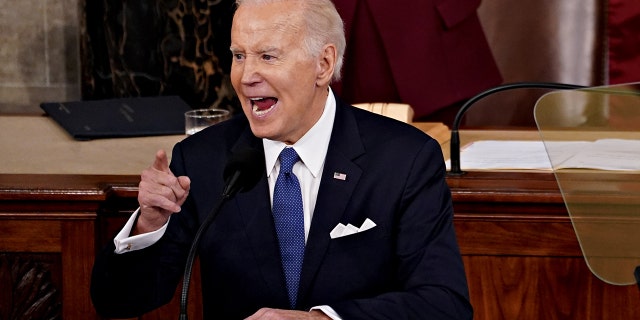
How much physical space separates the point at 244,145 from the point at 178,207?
34 cm

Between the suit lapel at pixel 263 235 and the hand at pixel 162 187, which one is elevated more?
the hand at pixel 162 187

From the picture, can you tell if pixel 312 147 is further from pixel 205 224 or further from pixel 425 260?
pixel 205 224

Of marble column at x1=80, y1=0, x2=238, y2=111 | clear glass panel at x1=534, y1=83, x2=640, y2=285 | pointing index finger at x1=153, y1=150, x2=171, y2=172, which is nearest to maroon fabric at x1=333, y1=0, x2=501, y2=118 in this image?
marble column at x1=80, y1=0, x2=238, y2=111

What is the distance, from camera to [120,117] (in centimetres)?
335

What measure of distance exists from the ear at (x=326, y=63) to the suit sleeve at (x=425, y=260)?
22 cm

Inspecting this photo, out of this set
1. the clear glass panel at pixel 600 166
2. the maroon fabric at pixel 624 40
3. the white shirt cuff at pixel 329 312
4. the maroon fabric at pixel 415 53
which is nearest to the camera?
the clear glass panel at pixel 600 166

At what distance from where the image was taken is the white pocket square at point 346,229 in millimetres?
2035

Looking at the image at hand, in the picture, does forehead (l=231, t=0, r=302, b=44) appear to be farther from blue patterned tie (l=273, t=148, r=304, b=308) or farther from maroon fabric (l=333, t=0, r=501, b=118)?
maroon fabric (l=333, t=0, r=501, b=118)

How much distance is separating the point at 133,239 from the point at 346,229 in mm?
384

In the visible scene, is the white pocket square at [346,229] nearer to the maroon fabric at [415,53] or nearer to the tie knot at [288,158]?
the tie knot at [288,158]

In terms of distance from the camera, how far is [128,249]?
198 cm

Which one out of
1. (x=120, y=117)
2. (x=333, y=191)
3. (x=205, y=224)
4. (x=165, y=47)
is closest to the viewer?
(x=205, y=224)

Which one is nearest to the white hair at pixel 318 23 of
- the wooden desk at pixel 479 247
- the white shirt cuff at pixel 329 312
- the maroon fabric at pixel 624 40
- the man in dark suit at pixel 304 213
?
the man in dark suit at pixel 304 213

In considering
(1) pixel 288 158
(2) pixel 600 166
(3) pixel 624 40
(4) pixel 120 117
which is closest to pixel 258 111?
(1) pixel 288 158
